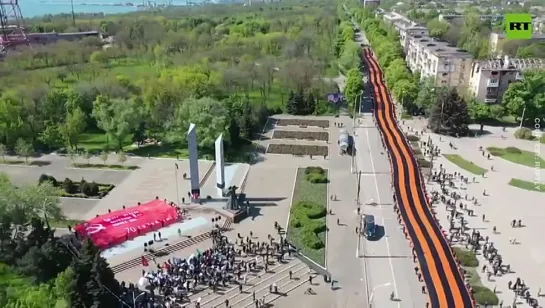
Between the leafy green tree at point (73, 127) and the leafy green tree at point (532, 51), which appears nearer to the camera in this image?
the leafy green tree at point (73, 127)

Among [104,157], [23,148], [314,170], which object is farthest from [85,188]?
[314,170]

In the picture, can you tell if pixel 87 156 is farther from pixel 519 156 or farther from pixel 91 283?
pixel 519 156

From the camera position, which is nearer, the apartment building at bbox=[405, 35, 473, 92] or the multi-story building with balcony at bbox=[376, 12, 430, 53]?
the apartment building at bbox=[405, 35, 473, 92]

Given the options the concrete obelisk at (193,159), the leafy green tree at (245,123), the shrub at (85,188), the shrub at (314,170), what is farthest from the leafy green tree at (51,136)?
the shrub at (314,170)

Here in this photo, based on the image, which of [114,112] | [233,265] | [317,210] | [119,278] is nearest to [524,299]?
[317,210]

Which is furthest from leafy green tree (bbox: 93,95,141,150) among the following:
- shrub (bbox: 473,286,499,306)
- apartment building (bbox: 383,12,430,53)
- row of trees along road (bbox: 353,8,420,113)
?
apartment building (bbox: 383,12,430,53)

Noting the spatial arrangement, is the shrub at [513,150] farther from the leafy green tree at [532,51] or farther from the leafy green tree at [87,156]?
the leafy green tree at [87,156]

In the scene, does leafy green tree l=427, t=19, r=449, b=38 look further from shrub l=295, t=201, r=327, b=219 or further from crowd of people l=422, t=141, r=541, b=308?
shrub l=295, t=201, r=327, b=219
